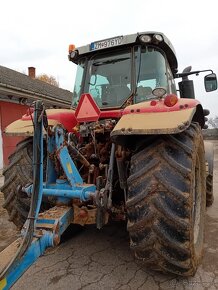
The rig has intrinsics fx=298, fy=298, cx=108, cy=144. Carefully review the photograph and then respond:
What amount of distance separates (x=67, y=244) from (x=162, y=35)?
2682 millimetres

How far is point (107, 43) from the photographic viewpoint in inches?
144

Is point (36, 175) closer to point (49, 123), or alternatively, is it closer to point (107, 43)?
point (49, 123)

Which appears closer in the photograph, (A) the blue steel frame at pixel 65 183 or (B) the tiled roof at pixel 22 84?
(A) the blue steel frame at pixel 65 183

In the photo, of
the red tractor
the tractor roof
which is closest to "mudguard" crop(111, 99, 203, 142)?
the red tractor

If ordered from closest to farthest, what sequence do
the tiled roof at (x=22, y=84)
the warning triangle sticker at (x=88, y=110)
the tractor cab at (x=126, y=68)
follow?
the warning triangle sticker at (x=88, y=110)
the tractor cab at (x=126, y=68)
the tiled roof at (x=22, y=84)

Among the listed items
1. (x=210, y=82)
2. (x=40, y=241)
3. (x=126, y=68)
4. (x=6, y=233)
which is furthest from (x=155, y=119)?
(x=6, y=233)

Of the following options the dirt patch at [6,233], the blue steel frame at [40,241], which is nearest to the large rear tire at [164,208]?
the blue steel frame at [40,241]

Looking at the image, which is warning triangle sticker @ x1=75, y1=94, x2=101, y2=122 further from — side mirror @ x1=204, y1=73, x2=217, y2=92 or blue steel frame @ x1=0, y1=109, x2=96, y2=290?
side mirror @ x1=204, y1=73, x2=217, y2=92

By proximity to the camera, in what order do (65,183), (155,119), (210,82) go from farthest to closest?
1. (210,82)
2. (65,183)
3. (155,119)

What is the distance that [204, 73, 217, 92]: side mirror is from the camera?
14.7ft

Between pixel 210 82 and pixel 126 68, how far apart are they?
1650 mm

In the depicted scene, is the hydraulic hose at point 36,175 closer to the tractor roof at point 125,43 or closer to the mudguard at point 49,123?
the mudguard at point 49,123

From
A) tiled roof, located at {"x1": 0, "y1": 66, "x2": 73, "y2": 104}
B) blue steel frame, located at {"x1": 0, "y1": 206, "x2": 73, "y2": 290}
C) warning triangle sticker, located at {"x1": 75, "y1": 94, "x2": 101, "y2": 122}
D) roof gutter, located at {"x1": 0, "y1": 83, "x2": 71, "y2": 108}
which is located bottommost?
blue steel frame, located at {"x1": 0, "y1": 206, "x2": 73, "y2": 290}

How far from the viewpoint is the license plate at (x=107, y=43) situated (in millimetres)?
3584
